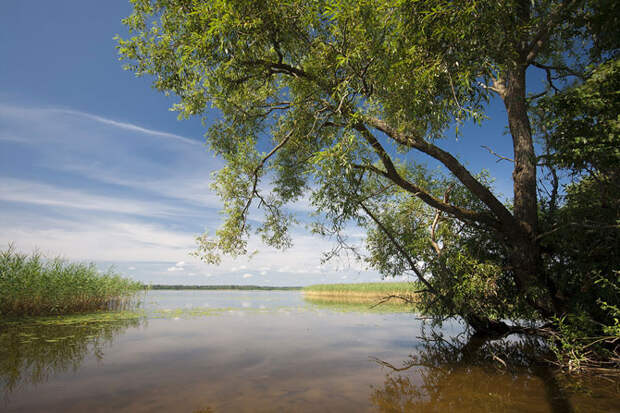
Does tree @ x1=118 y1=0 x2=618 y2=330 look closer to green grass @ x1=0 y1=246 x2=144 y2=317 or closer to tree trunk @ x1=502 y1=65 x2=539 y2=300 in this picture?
tree trunk @ x1=502 y1=65 x2=539 y2=300

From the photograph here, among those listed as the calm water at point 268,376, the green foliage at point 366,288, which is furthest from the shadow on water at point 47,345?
the green foliage at point 366,288

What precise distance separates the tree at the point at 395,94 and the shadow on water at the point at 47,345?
4111mm

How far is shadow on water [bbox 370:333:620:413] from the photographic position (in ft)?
15.3

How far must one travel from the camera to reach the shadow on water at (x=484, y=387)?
4656 millimetres

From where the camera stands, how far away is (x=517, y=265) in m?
7.45

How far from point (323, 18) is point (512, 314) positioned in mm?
8614

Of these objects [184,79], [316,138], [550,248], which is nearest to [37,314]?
[184,79]

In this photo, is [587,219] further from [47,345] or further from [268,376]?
[47,345]

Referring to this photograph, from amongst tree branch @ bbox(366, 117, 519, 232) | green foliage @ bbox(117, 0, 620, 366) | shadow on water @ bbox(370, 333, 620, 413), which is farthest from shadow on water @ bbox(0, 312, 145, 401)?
tree branch @ bbox(366, 117, 519, 232)

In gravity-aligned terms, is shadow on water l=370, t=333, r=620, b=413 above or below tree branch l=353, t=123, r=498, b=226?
below

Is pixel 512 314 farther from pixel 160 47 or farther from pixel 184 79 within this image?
pixel 160 47

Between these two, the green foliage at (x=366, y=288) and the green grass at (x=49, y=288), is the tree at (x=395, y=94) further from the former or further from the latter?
the green foliage at (x=366, y=288)

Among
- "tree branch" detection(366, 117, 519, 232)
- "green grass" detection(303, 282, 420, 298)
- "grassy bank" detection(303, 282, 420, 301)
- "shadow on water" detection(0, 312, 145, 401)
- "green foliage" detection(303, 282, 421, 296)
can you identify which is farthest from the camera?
"grassy bank" detection(303, 282, 420, 301)

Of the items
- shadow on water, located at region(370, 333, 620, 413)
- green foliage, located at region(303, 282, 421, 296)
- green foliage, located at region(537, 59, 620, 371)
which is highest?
green foliage, located at region(537, 59, 620, 371)
